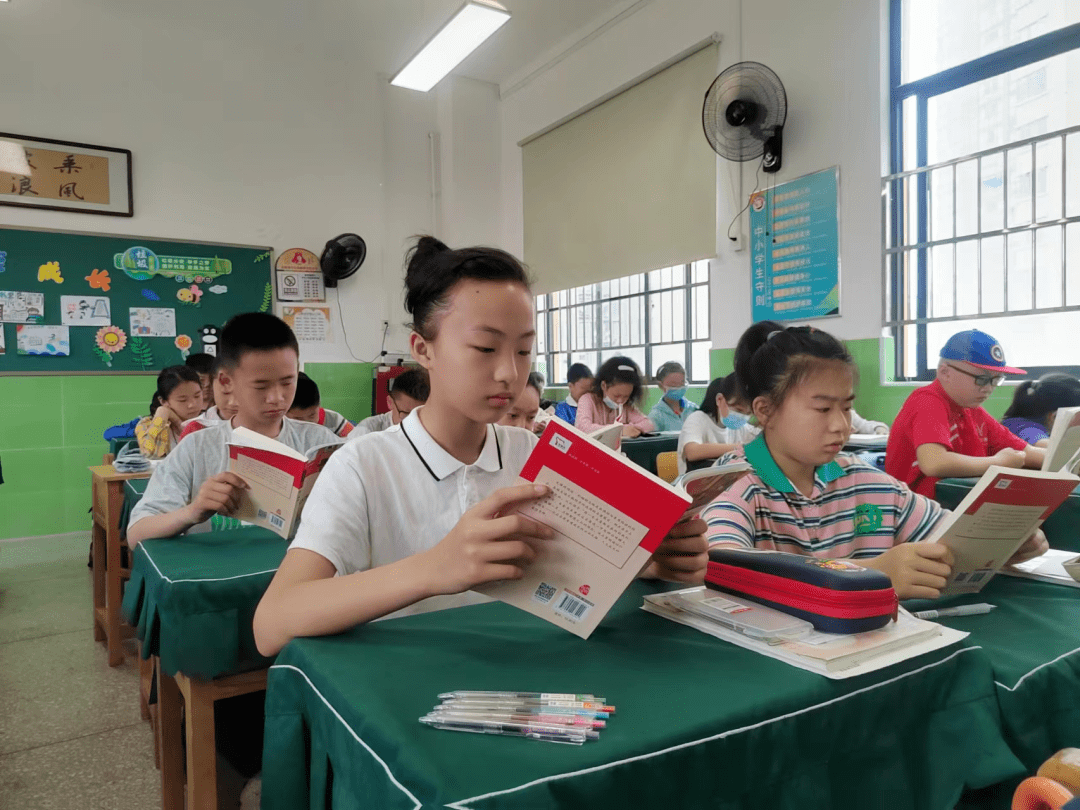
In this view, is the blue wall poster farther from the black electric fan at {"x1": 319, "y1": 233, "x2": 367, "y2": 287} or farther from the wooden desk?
the wooden desk

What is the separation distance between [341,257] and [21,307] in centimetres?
209

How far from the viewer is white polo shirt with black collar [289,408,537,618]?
3.06ft

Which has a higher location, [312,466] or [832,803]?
[312,466]

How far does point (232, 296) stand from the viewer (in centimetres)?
537

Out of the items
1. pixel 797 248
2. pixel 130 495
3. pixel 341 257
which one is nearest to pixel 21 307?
pixel 341 257

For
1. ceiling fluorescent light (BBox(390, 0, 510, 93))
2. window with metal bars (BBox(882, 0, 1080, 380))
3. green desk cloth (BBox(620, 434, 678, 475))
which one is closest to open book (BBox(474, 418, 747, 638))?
green desk cloth (BBox(620, 434, 678, 475))

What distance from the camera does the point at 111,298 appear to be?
4.94 m

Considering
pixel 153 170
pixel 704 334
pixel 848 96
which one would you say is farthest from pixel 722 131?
pixel 153 170

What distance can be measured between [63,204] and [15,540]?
2.18m

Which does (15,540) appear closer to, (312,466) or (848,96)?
(312,466)

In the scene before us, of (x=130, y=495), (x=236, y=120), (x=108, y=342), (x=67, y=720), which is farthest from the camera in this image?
(x=236, y=120)

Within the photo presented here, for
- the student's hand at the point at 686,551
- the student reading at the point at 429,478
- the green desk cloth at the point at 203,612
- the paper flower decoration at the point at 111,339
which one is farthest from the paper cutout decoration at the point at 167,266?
the student's hand at the point at 686,551

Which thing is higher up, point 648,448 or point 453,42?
point 453,42

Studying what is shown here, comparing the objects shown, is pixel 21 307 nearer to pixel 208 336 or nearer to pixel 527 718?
pixel 208 336
